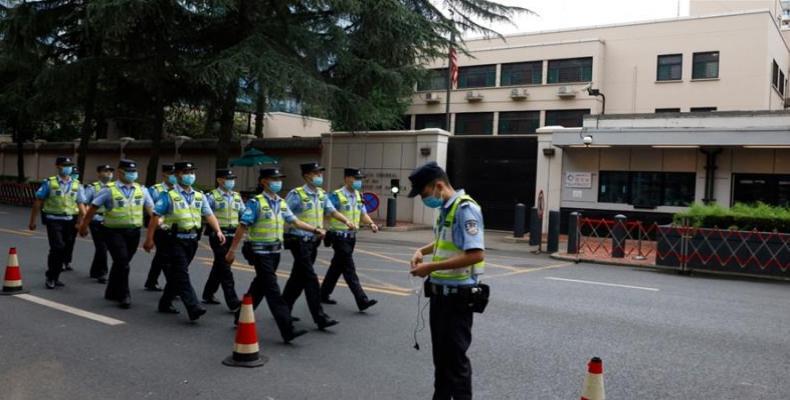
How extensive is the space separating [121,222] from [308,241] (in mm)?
2928

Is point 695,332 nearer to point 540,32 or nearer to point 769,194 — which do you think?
point 769,194

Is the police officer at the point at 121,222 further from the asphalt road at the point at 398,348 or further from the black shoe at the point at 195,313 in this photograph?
the black shoe at the point at 195,313

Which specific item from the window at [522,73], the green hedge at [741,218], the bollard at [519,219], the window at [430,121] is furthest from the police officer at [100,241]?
the window at [430,121]

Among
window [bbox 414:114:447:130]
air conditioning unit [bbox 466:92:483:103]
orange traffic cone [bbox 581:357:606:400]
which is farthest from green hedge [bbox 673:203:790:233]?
window [bbox 414:114:447:130]

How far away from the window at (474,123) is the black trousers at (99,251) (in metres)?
37.3

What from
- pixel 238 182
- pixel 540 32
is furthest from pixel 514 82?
pixel 238 182

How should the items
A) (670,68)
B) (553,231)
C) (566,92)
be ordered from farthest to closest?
(566,92), (670,68), (553,231)

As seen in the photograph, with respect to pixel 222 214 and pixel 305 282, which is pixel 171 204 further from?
pixel 305 282

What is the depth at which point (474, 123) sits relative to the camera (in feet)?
152

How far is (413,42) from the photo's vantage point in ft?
72.4

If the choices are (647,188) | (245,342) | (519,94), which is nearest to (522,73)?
(519,94)

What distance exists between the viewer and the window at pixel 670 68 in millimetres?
38000

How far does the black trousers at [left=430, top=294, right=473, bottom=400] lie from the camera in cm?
416

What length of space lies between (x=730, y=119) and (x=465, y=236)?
16965 millimetres
